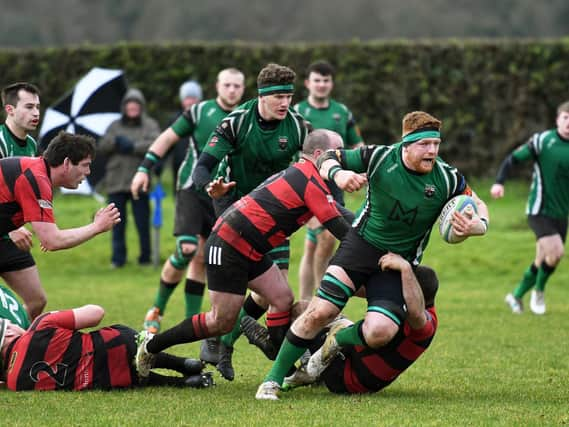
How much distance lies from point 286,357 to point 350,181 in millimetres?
1260

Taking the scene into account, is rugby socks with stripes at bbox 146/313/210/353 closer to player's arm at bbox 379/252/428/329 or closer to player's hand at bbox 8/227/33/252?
player's arm at bbox 379/252/428/329

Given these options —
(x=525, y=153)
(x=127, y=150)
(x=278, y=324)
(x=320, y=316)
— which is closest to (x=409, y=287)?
(x=320, y=316)

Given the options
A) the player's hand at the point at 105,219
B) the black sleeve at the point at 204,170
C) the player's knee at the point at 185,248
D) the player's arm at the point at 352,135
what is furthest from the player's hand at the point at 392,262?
the player's arm at the point at 352,135

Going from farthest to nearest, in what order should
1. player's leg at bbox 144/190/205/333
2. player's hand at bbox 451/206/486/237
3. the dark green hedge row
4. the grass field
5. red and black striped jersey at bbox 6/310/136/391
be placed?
the dark green hedge row < player's leg at bbox 144/190/205/333 < red and black striped jersey at bbox 6/310/136/391 < player's hand at bbox 451/206/486/237 < the grass field

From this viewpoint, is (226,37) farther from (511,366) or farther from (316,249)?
(511,366)

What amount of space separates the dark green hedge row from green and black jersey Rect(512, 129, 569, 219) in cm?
884

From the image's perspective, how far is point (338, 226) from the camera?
7.47 meters

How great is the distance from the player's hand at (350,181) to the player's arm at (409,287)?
0.59m

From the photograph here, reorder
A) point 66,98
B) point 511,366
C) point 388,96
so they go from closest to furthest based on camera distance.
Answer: point 511,366, point 66,98, point 388,96

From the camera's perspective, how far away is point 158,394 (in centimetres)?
744

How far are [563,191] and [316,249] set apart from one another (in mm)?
2710

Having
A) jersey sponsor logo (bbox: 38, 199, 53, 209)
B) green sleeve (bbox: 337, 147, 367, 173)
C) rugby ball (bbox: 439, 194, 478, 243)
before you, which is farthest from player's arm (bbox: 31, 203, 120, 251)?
rugby ball (bbox: 439, 194, 478, 243)

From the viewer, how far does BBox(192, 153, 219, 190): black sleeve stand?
864 centimetres

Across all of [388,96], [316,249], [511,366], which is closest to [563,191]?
[316,249]
